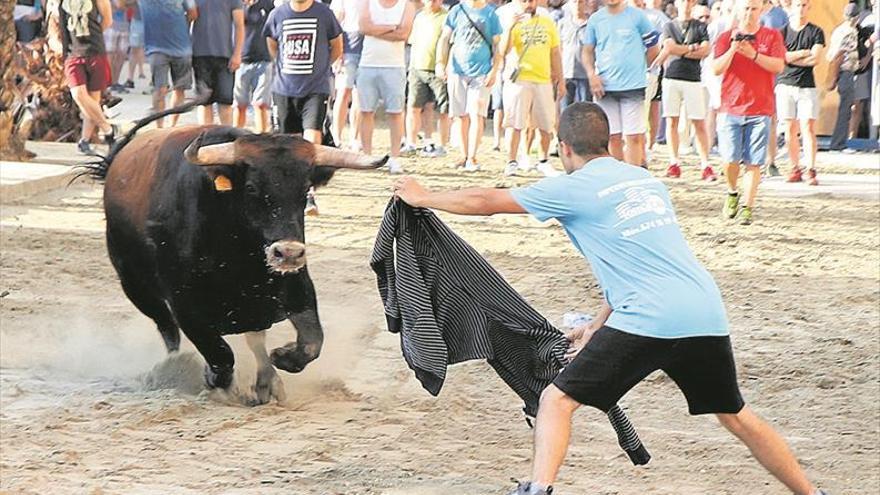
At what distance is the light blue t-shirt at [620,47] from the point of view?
13844mm

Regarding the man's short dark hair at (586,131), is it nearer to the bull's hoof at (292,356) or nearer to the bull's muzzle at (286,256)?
the bull's muzzle at (286,256)

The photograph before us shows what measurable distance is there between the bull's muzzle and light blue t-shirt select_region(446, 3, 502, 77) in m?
9.53

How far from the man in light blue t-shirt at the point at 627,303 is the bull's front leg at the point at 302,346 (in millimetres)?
2263

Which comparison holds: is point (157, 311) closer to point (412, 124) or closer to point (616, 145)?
point (616, 145)

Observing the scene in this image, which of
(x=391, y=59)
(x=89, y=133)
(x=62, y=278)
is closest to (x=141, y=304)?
(x=62, y=278)

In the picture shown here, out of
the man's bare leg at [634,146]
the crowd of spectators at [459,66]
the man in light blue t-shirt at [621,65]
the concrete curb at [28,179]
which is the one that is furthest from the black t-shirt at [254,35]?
the man's bare leg at [634,146]

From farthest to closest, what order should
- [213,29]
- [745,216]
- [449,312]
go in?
[213,29] < [745,216] < [449,312]

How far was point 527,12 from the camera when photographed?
15.6 metres

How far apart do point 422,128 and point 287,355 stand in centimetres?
1291

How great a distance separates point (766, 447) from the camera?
16.9 feet

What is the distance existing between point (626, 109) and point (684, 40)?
2152 mm

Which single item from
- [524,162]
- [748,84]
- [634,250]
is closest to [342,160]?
[634,250]

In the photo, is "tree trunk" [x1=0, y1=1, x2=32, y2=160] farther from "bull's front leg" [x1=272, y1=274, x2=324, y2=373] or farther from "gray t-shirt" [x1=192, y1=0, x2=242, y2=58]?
"bull's front leg" [x1=272, y1=274, x2=324, y2=373]

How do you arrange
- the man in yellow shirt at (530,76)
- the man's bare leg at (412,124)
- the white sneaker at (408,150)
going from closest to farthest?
the man in yellow shirt at (530,76)
the man's bare leg at (412,124)
the white sneaker at (408,150)
